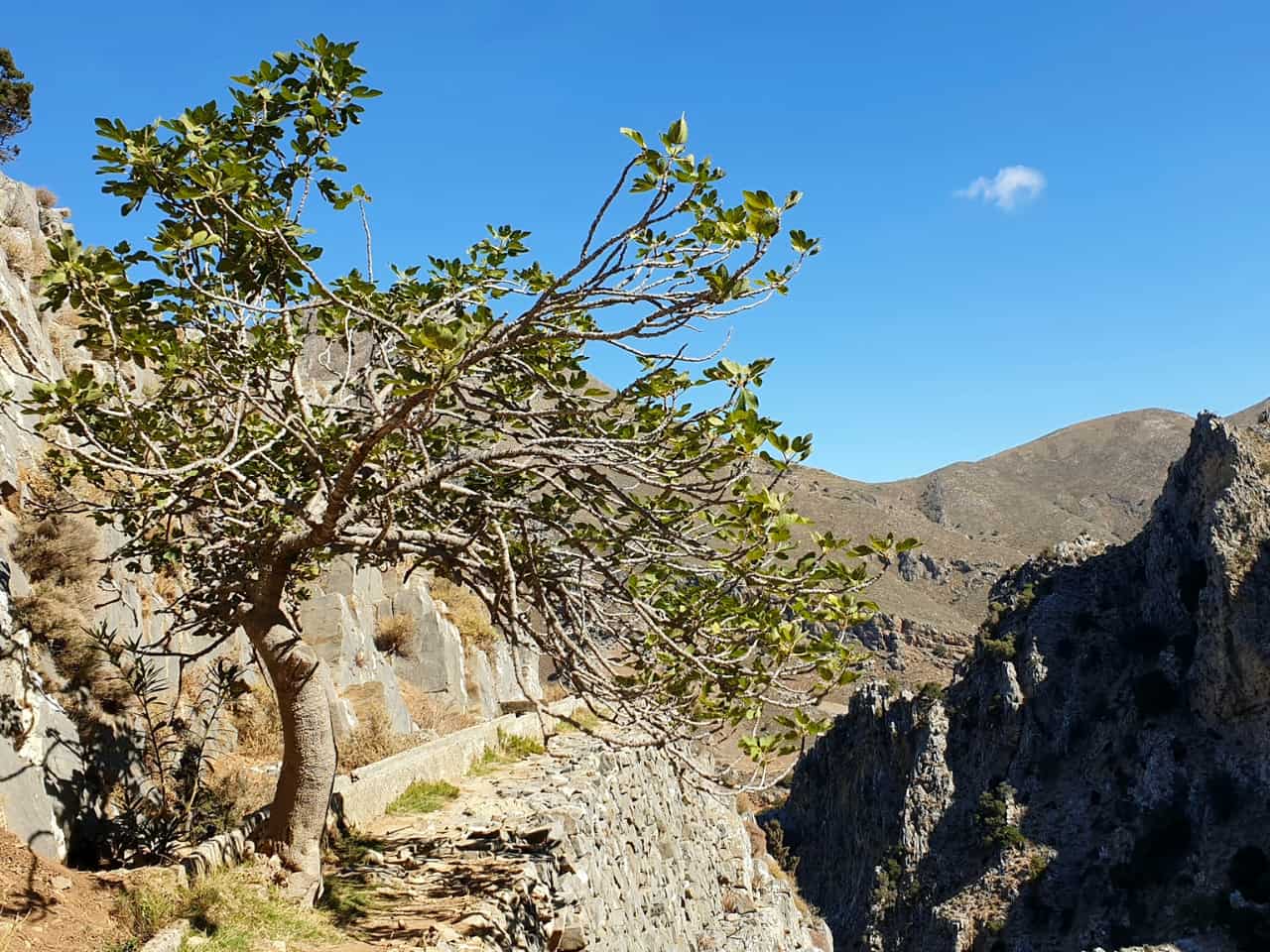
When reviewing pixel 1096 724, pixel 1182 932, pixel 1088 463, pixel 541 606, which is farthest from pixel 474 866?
pixel 1088 463

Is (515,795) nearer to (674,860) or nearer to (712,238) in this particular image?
(674,860)

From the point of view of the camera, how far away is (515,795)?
1073cm

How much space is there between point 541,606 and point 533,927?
3.32 metres

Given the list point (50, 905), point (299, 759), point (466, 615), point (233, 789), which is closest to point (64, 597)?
point (233, 789)

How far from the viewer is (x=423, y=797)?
1041 cm

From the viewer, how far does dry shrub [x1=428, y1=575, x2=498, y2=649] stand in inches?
886

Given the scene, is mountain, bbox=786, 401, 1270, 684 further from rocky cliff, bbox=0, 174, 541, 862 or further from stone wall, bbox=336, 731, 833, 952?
stone wall, bbox=336, 731, 833, 952

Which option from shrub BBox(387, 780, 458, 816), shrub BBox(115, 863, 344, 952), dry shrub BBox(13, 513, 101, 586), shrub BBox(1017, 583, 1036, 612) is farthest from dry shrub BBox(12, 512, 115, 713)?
shrub BBox(1017, 583, 1036, 612)

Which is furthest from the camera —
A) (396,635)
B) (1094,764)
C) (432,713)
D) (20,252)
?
(1094,764)

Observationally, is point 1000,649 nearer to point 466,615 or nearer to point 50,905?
point 466,615

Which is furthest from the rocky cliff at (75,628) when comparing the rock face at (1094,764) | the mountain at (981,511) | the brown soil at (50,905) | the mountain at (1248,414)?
the mountain at (1248,414)

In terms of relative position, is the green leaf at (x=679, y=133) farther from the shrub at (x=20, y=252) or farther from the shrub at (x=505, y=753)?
the shrub at (x=20, y=252)

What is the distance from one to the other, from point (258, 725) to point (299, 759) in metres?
5.58

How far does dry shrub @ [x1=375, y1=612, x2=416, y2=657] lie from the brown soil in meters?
12.4
